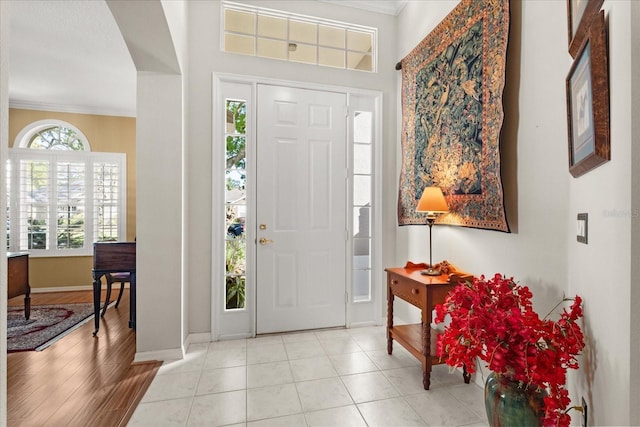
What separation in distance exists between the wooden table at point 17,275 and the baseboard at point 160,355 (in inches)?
67.2

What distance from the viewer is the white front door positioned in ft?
9.95

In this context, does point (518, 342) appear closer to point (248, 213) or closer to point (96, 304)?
point (248, 213)

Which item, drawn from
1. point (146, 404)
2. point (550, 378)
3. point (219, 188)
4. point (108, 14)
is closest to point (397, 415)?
point (550, 378)

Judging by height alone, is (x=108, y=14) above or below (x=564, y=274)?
above

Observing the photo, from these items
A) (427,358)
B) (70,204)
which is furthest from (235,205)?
(70,204)

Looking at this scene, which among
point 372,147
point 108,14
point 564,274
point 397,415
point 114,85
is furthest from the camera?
point 114,85

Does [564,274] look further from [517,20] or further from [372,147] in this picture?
[372,147]

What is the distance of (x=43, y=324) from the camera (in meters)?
3.42

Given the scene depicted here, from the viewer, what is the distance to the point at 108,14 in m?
2.86

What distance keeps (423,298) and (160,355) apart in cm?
203

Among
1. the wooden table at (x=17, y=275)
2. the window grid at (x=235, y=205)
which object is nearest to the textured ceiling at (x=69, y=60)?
the window grid at (x=235, y=205)

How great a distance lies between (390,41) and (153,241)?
2959mm

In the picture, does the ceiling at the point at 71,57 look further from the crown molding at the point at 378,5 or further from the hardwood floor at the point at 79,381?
the hardwood floor at the point at 79,381

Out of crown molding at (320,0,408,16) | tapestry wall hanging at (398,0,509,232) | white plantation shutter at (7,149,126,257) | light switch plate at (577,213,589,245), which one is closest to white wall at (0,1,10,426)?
light switch plate at (577,213,589,245)
